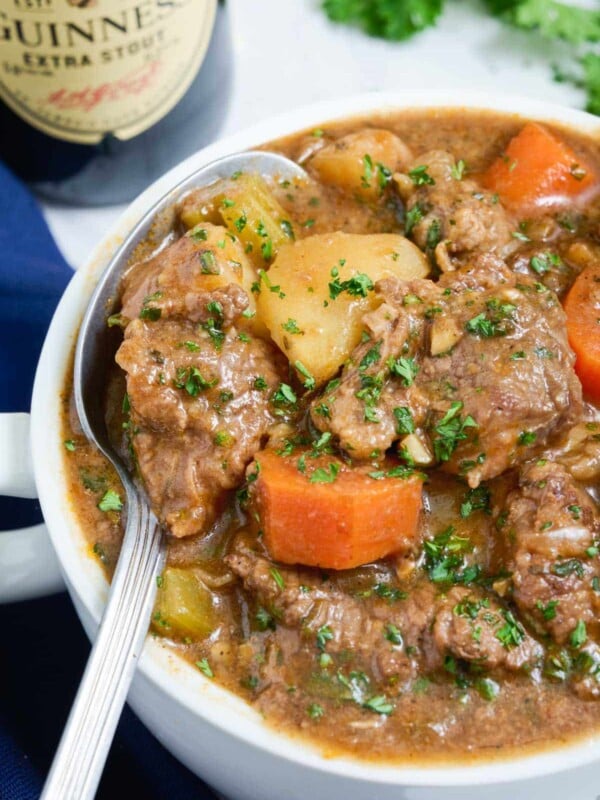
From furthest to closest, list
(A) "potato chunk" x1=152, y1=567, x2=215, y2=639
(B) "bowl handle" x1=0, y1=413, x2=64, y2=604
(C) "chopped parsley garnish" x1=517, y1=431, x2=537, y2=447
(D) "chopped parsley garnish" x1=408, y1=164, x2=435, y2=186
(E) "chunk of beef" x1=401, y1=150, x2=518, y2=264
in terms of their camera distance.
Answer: (D) "chopped parsley garnish" x1=408, y1=164, x2=435, y2=186, (E) "chunk of beef" x1=401, y1=150, x2=518, y2=264, (B) "bowl handle" x1=0, y1=413, x2=64, y2=604, (C) "chopped parsley garnish" x1=517, y1=431, x2=537, y2=447, (A) "potato chunk" x1=152, y1=567, x2=215, y2=639

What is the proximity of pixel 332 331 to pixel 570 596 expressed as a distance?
0.80 meters

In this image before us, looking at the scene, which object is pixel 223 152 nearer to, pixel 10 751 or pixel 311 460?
pixel 311 460

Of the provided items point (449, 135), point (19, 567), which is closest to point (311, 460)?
point (19, 567)

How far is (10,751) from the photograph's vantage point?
2680mm

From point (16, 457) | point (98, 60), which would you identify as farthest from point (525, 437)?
point (98, 60)

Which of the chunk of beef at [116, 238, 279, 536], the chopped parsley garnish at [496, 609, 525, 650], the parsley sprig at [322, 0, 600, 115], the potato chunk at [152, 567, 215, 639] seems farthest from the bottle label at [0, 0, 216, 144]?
the chopped parsley garnish at [496, 609, 525, 650]

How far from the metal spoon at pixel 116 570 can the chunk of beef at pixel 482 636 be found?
62 cm

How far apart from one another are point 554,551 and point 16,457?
129 centimetres

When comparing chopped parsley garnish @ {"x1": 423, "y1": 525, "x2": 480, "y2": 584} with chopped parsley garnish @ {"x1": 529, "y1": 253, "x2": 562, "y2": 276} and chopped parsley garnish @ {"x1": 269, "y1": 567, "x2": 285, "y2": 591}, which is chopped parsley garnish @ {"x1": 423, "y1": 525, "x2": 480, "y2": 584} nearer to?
chopped parsley garnish @ {"x1": 269, "y1": 567, "x2": 285, "y2": 591}

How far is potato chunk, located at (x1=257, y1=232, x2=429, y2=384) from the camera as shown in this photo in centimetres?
249

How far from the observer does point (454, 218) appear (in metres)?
2.72

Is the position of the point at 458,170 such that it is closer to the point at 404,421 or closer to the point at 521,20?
the point at 404,421

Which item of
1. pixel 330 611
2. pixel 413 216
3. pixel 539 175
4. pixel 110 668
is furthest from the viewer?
pixel 539 175

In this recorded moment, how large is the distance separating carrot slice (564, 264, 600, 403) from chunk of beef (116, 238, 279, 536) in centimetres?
73
